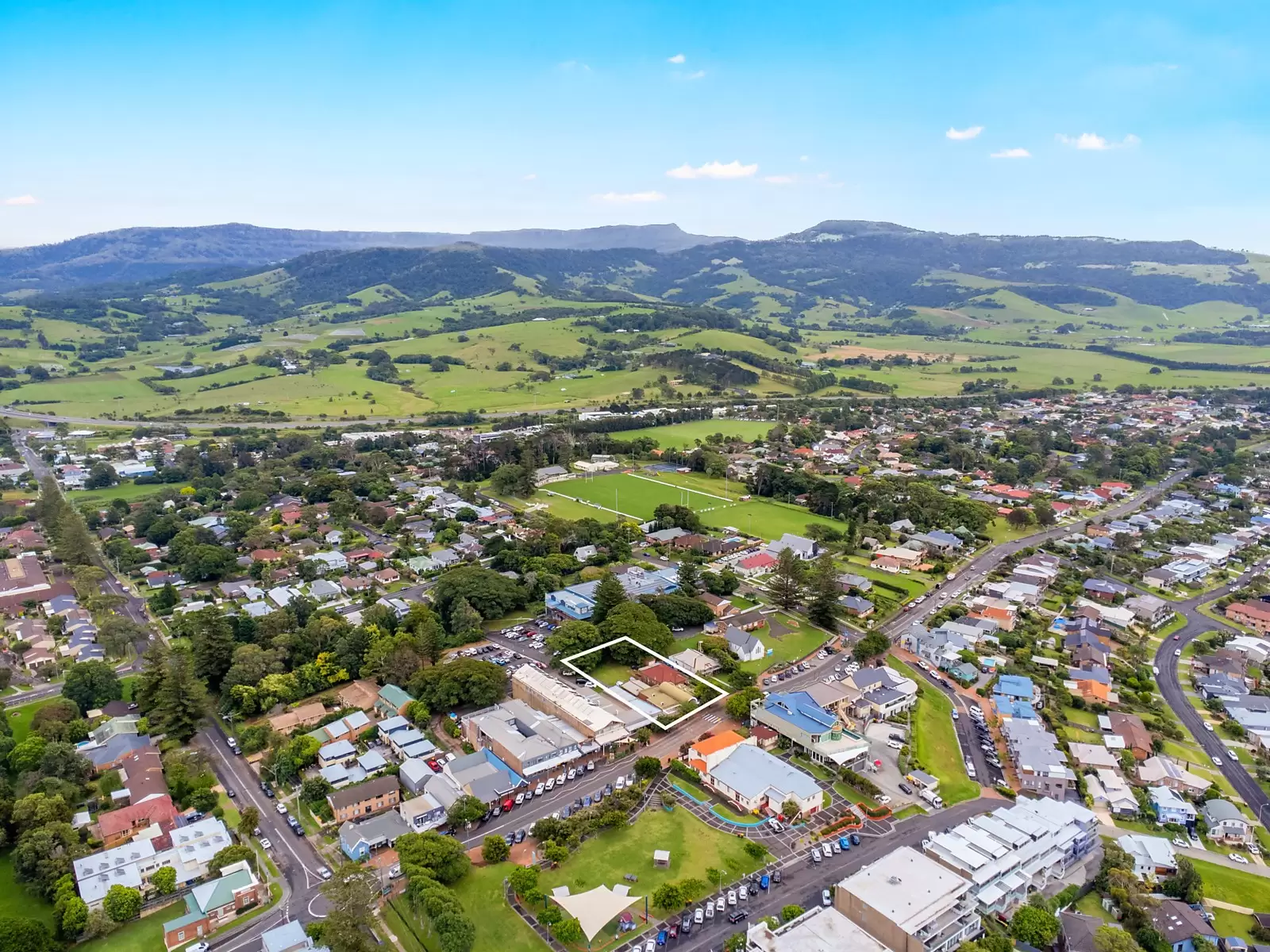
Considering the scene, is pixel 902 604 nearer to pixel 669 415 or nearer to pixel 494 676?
pixel 494 676

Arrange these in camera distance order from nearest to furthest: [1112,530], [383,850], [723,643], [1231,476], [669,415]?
[383,850] → [723,643] → [1112,530] → [1231,476] → [669,415]

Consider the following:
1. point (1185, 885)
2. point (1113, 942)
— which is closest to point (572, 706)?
point (1113, 942)

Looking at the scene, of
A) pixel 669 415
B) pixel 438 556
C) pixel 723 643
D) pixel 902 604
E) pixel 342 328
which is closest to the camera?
pixel 723 643

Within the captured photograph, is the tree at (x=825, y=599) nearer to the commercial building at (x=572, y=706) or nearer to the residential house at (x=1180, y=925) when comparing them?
the commercial building at (x=572, y=706)

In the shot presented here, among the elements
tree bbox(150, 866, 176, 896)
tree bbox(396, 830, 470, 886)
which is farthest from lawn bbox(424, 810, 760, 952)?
tree bbox(150, 866, 176, 896)

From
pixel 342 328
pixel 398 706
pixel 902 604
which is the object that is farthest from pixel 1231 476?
pixel 342 328

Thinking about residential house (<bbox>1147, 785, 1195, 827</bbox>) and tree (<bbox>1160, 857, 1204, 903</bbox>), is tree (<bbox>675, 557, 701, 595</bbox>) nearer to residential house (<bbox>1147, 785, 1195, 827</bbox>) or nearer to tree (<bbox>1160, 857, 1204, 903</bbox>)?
residential house (<bbox>1147, 785, 1195, 827</bbox>)
